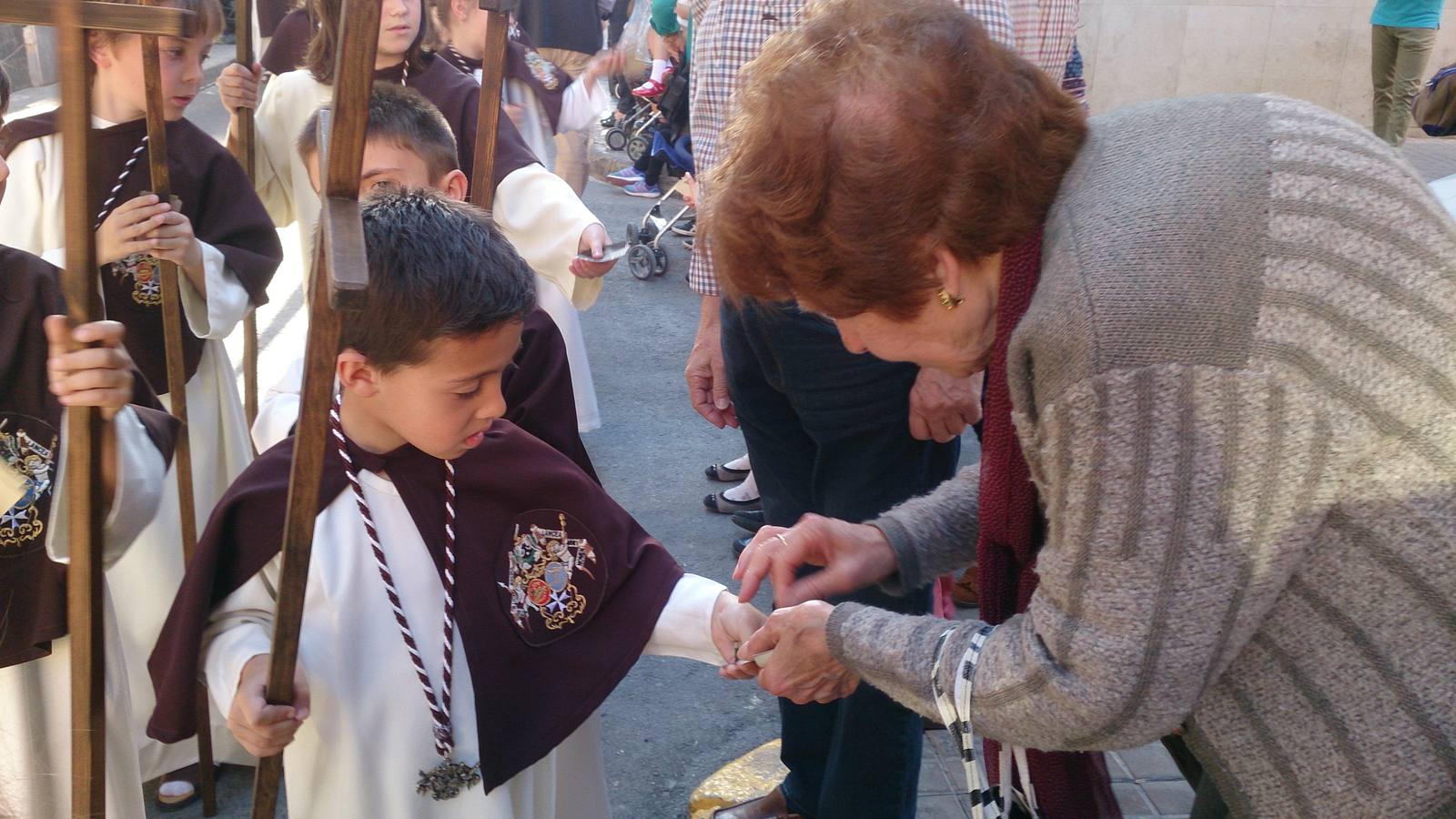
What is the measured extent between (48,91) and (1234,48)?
10737 millimetres

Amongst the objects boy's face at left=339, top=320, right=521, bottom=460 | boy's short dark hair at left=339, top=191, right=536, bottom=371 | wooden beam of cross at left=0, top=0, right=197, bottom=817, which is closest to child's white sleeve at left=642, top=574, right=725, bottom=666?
boy's face at left=339, top=320, right=521, bottom=460

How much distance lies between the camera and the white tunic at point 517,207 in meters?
3.23

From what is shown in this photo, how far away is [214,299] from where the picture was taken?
295 cm

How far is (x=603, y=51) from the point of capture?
663 centimetres

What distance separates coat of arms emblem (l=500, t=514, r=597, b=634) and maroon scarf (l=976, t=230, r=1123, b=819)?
0.64 metres

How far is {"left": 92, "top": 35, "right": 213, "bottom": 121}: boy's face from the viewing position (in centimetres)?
300

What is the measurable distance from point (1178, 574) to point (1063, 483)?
0.15 m

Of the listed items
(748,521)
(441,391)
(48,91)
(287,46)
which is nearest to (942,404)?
(441,391)

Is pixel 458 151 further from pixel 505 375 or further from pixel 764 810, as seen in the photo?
pixel 764 810

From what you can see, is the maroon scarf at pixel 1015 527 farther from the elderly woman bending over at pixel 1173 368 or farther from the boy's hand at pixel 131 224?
the boy's hand at pixel 131 224

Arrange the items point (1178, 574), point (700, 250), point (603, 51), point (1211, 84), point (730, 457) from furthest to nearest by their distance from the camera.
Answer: point (1211, 84)
point (603, 51)
point (730, 457)
point (700, 250)
point (1178, 574)

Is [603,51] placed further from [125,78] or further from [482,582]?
[482,582]

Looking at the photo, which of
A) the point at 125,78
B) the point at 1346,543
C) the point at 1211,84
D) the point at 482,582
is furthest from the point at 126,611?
the point at 1211,84

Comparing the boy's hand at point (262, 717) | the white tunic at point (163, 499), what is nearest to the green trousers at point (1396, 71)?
the white tunic at point (163, 499)
